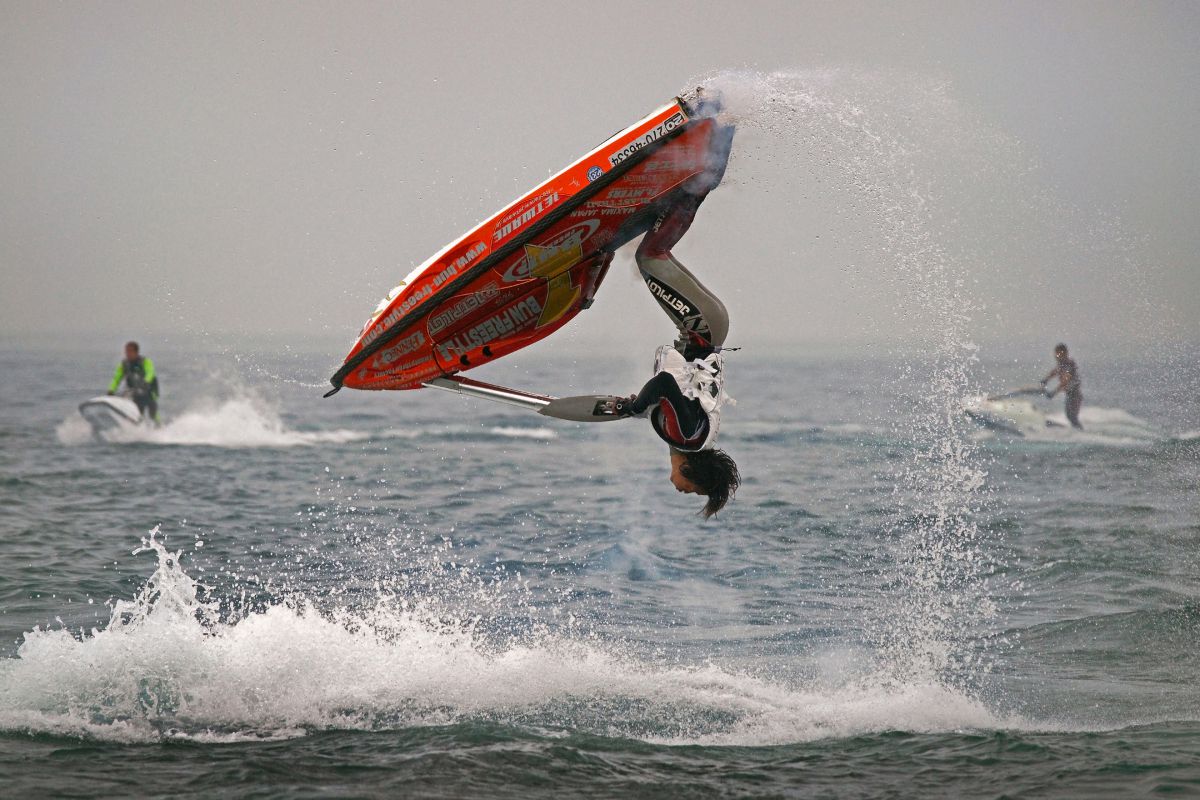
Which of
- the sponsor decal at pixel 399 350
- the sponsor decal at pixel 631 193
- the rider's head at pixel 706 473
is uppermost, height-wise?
the sponsor decal at pixel 631 193

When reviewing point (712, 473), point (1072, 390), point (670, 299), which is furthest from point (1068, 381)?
point (670, 299)

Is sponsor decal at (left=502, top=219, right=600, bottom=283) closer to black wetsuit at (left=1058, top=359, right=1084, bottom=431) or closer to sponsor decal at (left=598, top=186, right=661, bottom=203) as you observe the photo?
sponsor decal at (left=598, top=186, right=661, bottom=203)

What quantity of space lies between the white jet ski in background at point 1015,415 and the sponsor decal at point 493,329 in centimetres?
1894

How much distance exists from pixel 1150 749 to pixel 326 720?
4.89 m

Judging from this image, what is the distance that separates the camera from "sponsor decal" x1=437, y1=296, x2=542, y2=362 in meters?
7.16

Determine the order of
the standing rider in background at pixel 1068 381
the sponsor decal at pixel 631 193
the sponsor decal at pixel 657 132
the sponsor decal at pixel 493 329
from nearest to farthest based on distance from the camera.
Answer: the sponsor decal at pixel 657 132 → the sponsor decal at pixel 631 193 → the sponsor decal at pixel 493 329 → the standing rider in background at pixel 1068 381

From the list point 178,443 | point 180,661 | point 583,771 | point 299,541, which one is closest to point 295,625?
point 180,661

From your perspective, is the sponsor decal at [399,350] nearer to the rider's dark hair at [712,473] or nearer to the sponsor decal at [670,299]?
the sponsor decal at [670,299]

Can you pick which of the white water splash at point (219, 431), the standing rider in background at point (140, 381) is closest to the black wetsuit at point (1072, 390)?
the white water splash at point (219, 431)

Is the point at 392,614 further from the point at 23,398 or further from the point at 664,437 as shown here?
the point at 23,398

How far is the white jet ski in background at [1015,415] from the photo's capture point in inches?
945

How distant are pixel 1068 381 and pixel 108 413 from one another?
62.0 feet

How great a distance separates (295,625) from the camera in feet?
26.2

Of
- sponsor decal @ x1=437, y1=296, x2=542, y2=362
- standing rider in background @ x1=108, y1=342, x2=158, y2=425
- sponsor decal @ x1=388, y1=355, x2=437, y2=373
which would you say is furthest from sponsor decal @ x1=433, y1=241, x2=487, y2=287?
standing rider in background @ x1=108, y1=342, x2=158, y2=425
